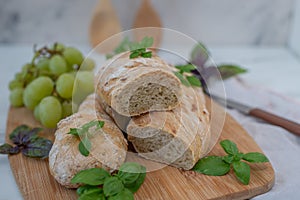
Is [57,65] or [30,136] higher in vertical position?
[57,65]

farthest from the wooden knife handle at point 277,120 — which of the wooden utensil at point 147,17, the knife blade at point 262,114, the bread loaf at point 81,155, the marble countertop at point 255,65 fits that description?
the wooden utensil at point 147,17

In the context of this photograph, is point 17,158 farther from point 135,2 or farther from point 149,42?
point 135,2

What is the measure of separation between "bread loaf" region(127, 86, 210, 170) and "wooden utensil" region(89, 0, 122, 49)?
823 millimetres

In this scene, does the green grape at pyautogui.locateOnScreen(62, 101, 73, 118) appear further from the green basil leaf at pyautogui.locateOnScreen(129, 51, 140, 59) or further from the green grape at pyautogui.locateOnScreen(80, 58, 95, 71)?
the green basil leaf at pyautogui.locateOnScreen(129, 51, 140, 59)

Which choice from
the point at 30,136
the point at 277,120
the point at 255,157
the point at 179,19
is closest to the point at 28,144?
the point at 30,136

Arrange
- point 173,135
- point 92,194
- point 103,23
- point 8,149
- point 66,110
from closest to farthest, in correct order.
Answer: point 92,194, point 173,135, point 8,149, point 66,110, point 103,23

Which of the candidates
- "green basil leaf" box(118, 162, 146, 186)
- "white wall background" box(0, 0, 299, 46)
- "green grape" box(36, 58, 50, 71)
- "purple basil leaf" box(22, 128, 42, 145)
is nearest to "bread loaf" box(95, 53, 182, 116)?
"green basil leaf" box(118, 162, 146, 186)

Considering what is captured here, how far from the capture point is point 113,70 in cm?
119

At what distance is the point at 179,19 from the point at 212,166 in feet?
3.46

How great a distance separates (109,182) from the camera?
3.32 feet

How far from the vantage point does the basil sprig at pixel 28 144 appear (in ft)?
3.97

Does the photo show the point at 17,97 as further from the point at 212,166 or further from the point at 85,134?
the point at 212,166

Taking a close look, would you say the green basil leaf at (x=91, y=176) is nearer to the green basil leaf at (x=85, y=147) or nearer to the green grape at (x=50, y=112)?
the green basil leaf at (x=85, y=147)

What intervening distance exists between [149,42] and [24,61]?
2.61 ft
